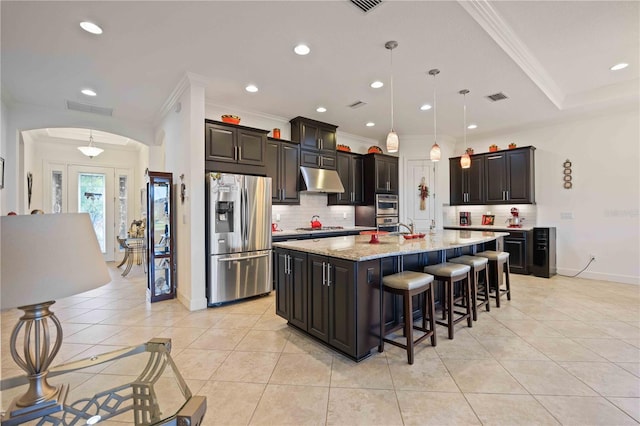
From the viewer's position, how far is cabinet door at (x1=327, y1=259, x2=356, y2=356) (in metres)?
2.32

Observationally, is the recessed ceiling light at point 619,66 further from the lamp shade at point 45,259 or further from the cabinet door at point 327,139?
the lamp shade at point 45,259

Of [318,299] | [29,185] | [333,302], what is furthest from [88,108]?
[333,302]

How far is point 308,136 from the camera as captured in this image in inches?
211

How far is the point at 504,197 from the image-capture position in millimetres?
5898

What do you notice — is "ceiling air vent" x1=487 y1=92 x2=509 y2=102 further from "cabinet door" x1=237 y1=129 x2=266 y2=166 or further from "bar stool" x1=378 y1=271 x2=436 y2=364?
"cabinet door" x1=237 y1=129 x2=266 y2=166

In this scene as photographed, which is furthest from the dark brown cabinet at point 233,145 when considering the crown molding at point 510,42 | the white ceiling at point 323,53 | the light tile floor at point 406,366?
the crown molding at point 510,42

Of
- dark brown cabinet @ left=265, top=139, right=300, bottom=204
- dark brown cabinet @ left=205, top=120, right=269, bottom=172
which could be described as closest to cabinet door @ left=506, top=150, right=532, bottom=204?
dark brown cabinet @ left=265, top=139, right=300, bottom=204

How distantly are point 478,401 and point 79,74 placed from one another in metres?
5.18

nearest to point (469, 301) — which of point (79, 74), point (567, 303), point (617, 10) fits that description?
point (567, 303)

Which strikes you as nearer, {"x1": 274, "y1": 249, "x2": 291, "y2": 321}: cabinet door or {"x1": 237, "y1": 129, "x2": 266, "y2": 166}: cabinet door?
{"x1": 274, "y1": 249, "x2": 291, "y2": 321}: cabinet door

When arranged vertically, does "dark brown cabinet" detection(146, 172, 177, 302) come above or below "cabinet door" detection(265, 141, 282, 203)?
below

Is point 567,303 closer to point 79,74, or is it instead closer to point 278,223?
point 278,223

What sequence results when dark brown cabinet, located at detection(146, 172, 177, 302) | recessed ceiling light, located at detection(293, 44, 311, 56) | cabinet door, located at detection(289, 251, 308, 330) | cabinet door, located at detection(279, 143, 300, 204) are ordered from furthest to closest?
cabinet door, located at detection(279, 143, 300, 204), dark brown cabinet, located at detection(146, 172, 177, 302), recessed ceiling light, located at detection(293, 44, 311, 56), cabinet door, located at detection(289, 251, 308, 330)

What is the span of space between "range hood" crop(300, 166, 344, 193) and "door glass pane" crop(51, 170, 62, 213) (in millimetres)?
6019
